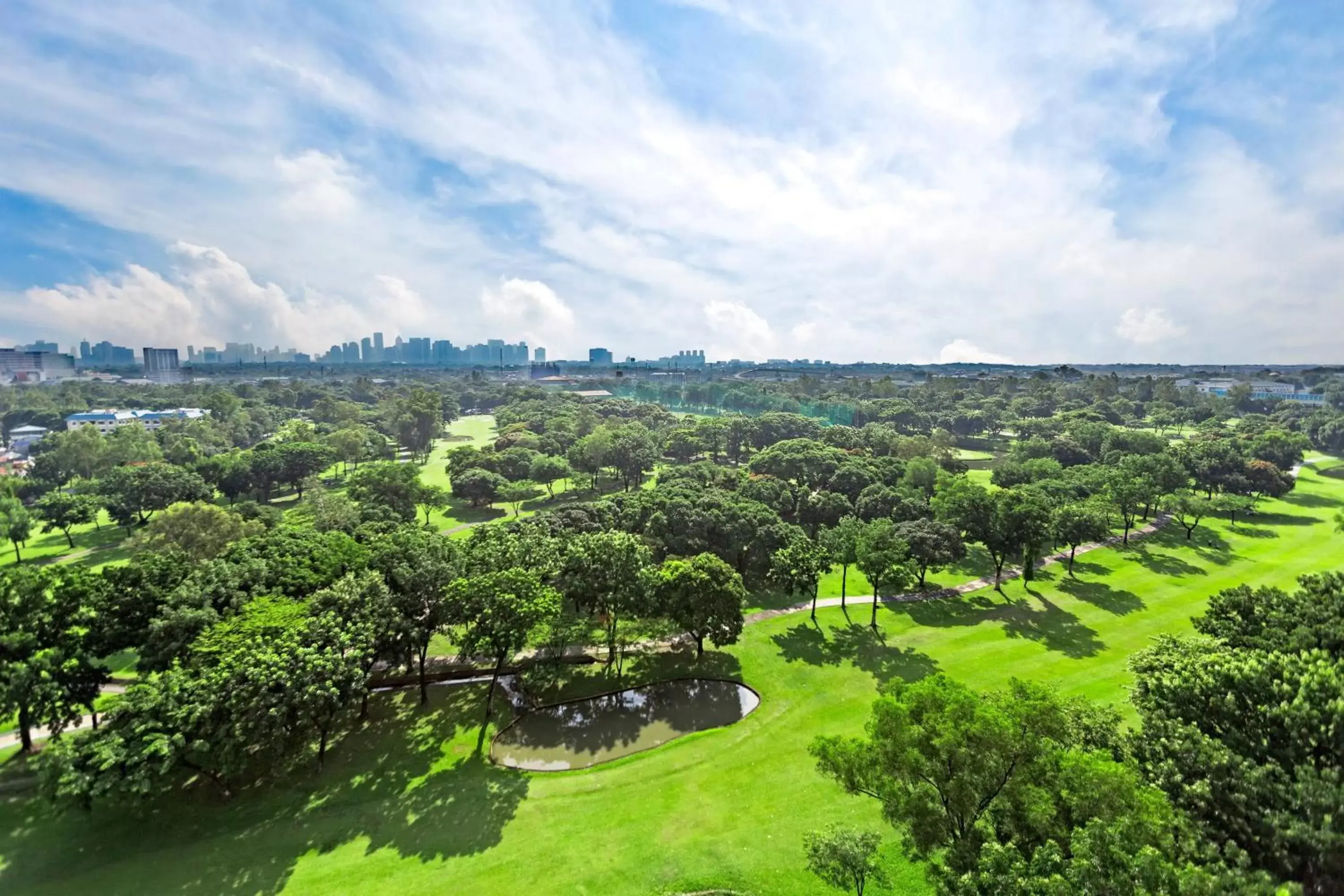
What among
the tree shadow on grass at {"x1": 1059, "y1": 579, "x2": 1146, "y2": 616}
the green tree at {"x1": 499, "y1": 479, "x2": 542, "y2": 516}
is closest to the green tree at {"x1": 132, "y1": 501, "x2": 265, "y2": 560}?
the green tree at {"x1": 499, "y1": 479, "x2": 542, "y2": 516}

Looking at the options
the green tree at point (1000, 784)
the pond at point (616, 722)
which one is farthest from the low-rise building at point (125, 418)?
the green tree at point (1000, 784)

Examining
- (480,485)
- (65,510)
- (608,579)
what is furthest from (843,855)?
(65,510)

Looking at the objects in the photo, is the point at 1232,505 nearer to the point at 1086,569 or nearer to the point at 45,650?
the point at 1086,569

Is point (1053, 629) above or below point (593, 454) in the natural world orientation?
below

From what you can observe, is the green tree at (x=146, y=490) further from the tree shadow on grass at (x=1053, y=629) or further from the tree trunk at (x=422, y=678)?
the tree shadow on grass at (x=1053, y=629)

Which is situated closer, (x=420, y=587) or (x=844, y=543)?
(x=420, y=587)

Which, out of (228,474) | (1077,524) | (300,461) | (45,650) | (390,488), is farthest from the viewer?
(300,461)
